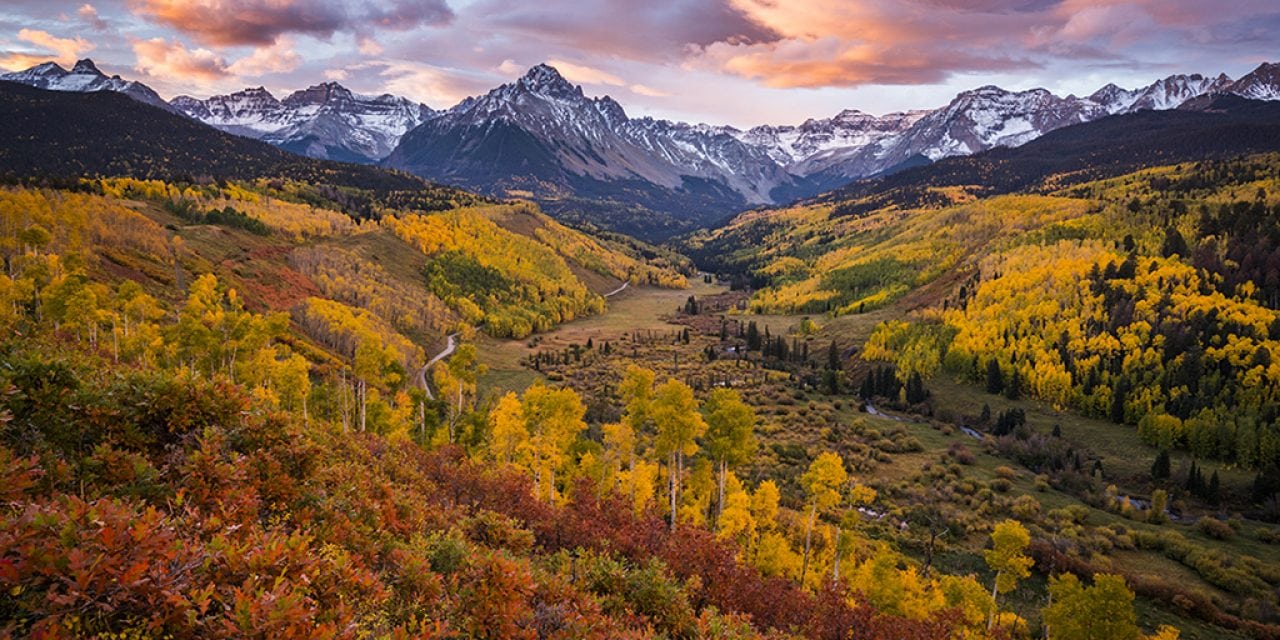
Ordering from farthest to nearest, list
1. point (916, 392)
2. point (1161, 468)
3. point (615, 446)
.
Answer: point (916, 392) → point (1161, 468) → point (615, 446)

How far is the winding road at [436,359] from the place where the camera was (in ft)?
367

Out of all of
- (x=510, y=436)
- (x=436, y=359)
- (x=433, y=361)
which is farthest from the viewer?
(x=436, y=359)

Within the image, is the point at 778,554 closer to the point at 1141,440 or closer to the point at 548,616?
the point at 548,616

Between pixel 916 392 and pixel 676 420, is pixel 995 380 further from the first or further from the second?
pixel 676 420

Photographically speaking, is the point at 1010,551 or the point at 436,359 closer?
the point at 1010,551

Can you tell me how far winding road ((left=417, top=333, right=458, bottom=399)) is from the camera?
112 metres

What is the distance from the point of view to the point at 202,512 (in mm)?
10547

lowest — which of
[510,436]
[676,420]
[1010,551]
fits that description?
[1010,551]

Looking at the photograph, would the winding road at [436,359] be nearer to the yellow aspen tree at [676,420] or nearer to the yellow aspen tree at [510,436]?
the yellow aspen tree at [510,436]

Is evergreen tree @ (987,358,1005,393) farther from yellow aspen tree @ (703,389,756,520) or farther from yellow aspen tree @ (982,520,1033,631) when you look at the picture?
yellow aspen tree @ (703,389,756,520)

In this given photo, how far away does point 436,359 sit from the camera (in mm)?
133875

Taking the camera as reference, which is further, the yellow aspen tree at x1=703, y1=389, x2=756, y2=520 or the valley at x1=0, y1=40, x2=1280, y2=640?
the yellow aspen tree at x1=703, y1=389, x2=756, y2=520

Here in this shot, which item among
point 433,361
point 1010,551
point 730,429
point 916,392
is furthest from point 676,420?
point 916,392

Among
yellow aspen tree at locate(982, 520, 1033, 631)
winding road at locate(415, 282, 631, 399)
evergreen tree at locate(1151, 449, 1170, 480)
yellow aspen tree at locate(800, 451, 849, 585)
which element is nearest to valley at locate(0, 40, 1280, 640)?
yellow aspen tree at locate(982, 520, 1033, 631)
